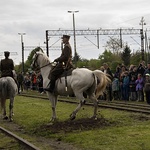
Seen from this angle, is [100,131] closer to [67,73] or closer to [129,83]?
[67,73]

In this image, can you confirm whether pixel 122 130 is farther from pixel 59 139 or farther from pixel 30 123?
pixel 30 123

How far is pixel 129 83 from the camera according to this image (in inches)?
862

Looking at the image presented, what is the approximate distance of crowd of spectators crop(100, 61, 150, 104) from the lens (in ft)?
68.4

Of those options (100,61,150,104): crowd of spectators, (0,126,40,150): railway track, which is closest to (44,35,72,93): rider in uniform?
(0,126,40,150): railway track

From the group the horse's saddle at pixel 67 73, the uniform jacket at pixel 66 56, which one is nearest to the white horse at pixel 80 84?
the horse's saddle at pixel 67 73

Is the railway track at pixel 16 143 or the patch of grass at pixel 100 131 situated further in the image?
the railway track at pixel 16 143

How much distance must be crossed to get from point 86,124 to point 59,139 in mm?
1865

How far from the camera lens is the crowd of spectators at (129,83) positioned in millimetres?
20844

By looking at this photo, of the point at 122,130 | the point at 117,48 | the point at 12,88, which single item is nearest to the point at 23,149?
the point at 122,130

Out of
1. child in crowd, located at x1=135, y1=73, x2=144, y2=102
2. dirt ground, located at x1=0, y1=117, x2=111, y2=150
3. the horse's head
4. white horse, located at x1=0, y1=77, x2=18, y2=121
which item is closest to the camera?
dirt ground, located at x1=0, y1=117, x2=111, y2=150

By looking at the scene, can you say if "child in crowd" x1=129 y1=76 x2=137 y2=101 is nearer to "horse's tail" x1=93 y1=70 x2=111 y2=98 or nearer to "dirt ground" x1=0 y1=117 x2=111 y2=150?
"horse's tail" x1=93 y1=70 x2=111 y2=98

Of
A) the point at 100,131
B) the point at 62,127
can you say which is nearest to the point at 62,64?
the point at 62,127

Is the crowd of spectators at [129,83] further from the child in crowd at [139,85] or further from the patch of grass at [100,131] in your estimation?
the patch of grass at [100,131]

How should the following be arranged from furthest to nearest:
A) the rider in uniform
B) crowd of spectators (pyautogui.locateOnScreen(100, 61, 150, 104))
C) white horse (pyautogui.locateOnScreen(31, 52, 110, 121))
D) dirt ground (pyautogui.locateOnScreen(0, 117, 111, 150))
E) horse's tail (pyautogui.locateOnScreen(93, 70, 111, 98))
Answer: crowd of spectators (pyautogui.locateOnScreen(100, 61, 150, 104)) → the rider in uniform → horse's tail (pyautogui.locateOnScreen(93, 70, 111, 98)) → white horse (pyautogui.locateOnScreen(31, 52, 110, 121)) → dirt ground (pyautogui.locateOnScreen(0, 117, 111, 150))
